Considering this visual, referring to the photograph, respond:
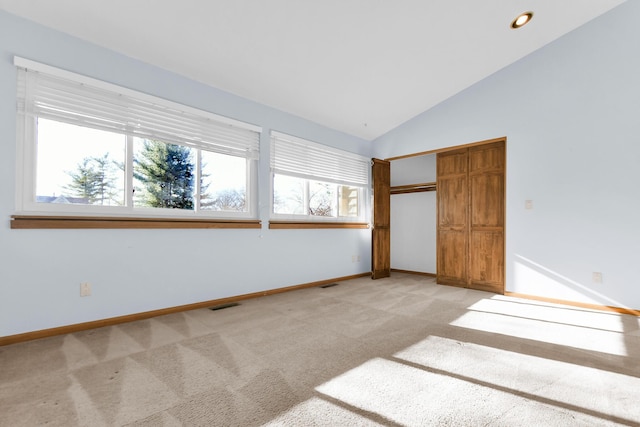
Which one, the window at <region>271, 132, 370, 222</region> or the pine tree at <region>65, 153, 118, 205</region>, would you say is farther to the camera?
the window at <region>271, 132, 370, 222</region>

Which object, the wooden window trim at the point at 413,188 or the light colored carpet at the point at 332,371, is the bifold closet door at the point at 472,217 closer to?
the wooden window trim at the point at 413,188

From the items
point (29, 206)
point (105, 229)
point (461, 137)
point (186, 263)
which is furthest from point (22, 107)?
point (461, 137)

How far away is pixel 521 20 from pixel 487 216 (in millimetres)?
2489

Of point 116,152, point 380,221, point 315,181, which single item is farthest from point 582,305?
point 116,152

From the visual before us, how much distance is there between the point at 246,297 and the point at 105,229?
5.72ft

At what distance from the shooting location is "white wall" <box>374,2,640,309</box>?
3311 millimetres

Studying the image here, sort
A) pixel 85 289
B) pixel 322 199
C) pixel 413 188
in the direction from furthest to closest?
pixel 413 188 < pixel 322 199 < pixel 85 289

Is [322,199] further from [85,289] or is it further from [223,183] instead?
[85,289]

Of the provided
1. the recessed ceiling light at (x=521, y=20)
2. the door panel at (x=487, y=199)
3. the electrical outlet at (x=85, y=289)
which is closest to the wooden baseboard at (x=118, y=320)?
the electrical outlet at (x=85, y=289)

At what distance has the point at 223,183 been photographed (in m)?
3.74

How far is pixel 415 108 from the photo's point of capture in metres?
4.85

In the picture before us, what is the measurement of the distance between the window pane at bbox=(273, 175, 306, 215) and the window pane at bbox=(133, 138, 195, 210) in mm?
1217

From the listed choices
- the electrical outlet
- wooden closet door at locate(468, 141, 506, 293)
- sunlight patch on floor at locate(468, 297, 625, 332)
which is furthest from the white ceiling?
sunlight patch on floor at locate(468, 297, 625, 332)

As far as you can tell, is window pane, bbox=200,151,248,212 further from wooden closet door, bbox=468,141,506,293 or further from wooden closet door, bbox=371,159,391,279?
wooden closet door, bbox=468,141,506,293
